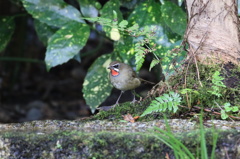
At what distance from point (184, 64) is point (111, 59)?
4.71 ft

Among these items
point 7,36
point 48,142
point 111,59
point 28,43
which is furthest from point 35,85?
point 48,142

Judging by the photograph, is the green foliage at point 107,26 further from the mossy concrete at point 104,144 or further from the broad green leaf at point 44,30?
the mossy concrete at point 104,144

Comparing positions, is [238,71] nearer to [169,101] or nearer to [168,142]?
[169,101]

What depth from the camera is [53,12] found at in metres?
4.98

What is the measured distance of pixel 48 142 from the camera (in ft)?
9.53

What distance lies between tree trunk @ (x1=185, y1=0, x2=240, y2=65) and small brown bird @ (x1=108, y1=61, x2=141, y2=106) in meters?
1.28

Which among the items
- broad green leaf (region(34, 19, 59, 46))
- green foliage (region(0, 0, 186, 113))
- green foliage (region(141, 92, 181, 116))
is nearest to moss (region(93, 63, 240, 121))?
green foliage (region(141, 92, 181, 116))

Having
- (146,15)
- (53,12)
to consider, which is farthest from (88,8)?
(146,15)

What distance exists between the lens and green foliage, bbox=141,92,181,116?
3.32 metres

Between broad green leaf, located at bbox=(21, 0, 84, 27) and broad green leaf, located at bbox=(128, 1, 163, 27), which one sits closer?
broad green leaf, located at bbox=(128, 1, 163, 27)

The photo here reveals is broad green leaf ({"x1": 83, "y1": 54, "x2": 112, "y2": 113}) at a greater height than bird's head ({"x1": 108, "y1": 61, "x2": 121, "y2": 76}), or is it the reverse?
bird's head ({"x1": 108, "y1": 61, "x2": 121, "y2": 76})

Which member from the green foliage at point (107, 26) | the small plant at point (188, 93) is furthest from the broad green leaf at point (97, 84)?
the small plant at point (188, 93)

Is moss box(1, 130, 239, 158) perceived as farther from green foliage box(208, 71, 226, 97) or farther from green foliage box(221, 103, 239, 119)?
green foliage box(208, 71, 226, 97)

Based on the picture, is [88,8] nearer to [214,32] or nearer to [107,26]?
[107,26]
